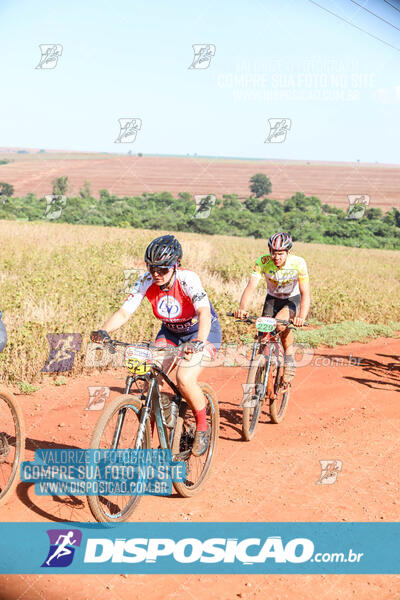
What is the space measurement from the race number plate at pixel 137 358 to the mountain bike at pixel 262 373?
2.02 meters

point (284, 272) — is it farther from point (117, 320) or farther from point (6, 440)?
point (6, 440)

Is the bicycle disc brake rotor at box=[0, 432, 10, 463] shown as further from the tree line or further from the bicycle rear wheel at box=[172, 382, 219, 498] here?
the tree line

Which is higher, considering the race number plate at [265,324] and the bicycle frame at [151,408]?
the race number plate at [265,324]

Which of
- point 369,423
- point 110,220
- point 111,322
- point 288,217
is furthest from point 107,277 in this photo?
point 288,217

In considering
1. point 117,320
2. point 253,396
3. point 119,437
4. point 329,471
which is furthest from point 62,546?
point 253,396

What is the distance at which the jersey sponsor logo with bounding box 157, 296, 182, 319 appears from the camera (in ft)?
15.5

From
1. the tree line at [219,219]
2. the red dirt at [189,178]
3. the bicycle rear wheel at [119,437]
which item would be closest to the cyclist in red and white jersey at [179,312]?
the bicycle rear wheel at [119,437]

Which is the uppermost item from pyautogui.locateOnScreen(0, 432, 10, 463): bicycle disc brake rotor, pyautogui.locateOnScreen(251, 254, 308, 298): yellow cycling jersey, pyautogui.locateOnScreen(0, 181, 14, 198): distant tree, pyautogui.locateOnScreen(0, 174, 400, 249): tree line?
pyautogui.locateOnScreen(0, 181, 14, 198): distant tree

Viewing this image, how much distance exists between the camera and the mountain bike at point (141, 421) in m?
3.81

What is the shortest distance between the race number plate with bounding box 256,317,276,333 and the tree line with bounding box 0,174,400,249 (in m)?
31.5

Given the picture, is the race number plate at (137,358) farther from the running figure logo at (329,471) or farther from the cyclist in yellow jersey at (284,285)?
the cyclist in yellow jersey at (284,285)

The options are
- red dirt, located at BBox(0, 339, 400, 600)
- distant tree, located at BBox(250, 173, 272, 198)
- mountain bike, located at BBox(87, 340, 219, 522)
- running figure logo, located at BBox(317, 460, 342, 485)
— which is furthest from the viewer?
distant tree, located at BBox(250, 173, 272, 198)

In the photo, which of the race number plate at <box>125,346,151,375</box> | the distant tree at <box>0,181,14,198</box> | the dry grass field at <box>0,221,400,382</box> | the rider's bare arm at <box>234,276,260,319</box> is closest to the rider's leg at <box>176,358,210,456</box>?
the race number plate at <box>125,346,151,375</box>

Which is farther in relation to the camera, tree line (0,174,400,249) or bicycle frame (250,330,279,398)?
tree line (0,174,400,249)
